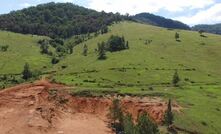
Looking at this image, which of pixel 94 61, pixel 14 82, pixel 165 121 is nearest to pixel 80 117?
pixel 165 121

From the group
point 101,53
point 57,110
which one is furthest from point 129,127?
point 101,53

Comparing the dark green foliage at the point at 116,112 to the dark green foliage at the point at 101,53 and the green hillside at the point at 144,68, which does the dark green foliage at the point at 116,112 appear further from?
the dark green foliage at the point at 101,53

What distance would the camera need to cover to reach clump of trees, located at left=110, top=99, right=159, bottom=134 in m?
89.4

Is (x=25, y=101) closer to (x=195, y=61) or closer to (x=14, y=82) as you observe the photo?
(x=14, y=82)

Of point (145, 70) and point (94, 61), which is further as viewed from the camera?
point (94, 61)

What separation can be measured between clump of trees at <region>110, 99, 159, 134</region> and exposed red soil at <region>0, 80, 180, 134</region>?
9.10ft

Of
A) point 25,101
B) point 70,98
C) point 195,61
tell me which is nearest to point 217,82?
point 195,61

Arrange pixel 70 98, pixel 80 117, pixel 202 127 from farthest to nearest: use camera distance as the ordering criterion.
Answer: pixel 70 98 → pixel 80 117 → pixel 202 127

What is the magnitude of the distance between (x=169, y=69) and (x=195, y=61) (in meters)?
23.4

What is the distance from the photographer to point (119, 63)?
591 feet

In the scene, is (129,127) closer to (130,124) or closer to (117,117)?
(130,124)

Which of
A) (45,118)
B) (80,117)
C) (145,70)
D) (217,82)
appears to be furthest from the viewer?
(145,70)

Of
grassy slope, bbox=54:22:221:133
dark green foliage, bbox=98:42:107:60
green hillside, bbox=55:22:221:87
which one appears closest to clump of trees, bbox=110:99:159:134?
grassy slope, bbox=54:22:221:133

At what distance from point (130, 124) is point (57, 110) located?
34.9 m
